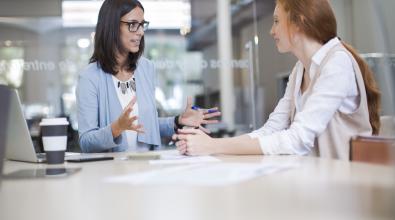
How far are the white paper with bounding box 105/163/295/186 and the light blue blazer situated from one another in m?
0.93

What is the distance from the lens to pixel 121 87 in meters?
2.25

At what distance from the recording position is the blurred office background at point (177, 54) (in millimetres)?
4969

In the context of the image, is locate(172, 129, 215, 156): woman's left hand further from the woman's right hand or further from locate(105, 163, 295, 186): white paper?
locate(105, 163, 295, 186): white paper

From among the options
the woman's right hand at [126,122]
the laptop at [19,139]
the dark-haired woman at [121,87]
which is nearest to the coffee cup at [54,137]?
the laptop at [19,139]

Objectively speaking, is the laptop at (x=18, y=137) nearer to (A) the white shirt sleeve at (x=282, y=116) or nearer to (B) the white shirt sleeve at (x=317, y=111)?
(B) the white shirt sleeve at (x=317, y=111)

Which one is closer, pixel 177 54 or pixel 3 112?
pixel 3 112

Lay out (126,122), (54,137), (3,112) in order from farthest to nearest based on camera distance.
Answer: (126,122)
(54,137)
(3,112)

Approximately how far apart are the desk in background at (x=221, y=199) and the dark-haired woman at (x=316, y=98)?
60cm

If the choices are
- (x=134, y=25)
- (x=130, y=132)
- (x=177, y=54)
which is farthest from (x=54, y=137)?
(x=177, y=54)

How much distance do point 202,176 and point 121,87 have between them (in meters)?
1.46

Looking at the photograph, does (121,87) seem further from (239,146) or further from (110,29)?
(239,146)

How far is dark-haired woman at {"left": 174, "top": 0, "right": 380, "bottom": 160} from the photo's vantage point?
4.79 feet

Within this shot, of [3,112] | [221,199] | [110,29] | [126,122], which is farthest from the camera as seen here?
[110,29]

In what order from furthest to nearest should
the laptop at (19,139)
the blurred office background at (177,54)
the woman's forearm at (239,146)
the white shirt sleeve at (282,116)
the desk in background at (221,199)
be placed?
the blurred office background at (177,54) → the white shirt sleeve at (282,116) → the woman's forearm at (239,146) → the laptop at (19,139) → the desk in background at (221,199)
